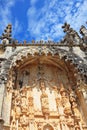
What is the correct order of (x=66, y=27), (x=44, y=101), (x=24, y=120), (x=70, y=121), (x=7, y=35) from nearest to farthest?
(x=24, y=120)
(x=70, y=121)
(x=44, y=101)
(x=7, y=35)
(x=66, y=27)

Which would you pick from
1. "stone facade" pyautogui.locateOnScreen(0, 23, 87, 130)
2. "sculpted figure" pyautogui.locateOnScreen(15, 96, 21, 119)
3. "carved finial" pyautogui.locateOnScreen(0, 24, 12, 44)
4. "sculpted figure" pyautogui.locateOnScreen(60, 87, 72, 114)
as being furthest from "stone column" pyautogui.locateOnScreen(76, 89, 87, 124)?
"carved finial" pyautogui.locateOnScreen(0, 24, 12, 44)

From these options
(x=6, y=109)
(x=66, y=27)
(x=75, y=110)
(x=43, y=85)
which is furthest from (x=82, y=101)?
(x=66, y=27)

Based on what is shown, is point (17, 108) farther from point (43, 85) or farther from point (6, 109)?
point (43, 85)

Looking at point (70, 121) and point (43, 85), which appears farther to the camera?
point (43, 85)

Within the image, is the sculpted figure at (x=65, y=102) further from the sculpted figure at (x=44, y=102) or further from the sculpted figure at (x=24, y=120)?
the sculpted figure at (x=24, y=120)

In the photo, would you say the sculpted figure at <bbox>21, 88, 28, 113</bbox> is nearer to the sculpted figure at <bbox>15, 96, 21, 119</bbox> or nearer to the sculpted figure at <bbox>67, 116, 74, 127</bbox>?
the sculpted figure at <bbox>15, 96, 21, 119</bbox>

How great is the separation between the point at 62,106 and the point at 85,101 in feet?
3.97

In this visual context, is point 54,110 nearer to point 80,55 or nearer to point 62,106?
point 62,106

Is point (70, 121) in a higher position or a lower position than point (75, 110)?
lower

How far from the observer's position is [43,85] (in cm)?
877

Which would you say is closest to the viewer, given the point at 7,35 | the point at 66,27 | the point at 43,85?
the point at 43,85

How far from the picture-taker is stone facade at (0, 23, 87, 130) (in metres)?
7.20

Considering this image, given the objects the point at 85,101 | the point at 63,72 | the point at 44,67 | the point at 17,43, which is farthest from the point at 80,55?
the point at 17,43

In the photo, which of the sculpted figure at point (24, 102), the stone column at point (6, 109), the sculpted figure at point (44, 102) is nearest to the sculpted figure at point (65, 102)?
the sculpted figure at point (44, 102)
